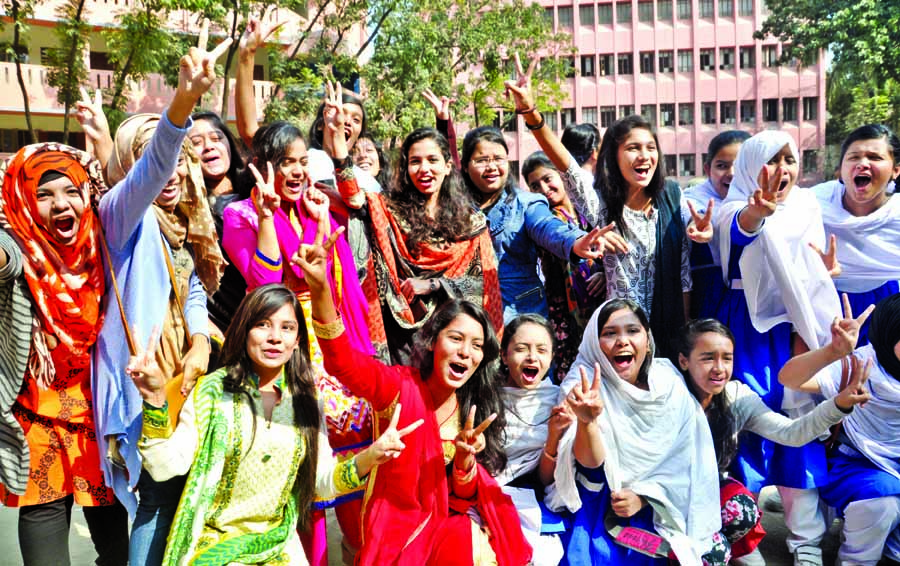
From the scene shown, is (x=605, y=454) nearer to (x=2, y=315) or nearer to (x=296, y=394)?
(x=296, y=394)

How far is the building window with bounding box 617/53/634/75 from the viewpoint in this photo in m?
42.8

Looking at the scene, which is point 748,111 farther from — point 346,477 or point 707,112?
point 346,477

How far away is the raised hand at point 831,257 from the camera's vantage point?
4.19m

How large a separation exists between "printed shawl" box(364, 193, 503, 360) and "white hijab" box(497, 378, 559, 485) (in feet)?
1.60

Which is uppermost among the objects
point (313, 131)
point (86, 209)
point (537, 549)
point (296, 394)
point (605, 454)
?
point (313, 131)

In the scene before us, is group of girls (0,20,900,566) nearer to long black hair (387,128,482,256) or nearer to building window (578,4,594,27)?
long black hair (387,128,482,256)

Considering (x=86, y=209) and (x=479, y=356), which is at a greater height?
(x=86, y=209)

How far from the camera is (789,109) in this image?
135 feet

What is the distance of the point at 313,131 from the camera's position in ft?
16.2

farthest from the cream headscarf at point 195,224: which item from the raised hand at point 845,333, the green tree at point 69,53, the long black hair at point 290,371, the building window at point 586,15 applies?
the building window at point 586,15

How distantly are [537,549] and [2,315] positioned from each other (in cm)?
220

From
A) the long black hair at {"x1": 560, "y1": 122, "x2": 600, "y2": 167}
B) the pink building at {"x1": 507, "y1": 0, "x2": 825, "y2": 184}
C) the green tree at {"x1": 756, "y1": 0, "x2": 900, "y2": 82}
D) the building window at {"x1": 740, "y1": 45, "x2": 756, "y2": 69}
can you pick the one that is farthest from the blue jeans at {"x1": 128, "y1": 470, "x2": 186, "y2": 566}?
the building window at {"x1": 740, "y1": 45, "x2": 756, "y2": 69}

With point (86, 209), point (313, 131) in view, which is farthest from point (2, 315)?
point (313, 131)

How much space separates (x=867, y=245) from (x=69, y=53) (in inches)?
486
